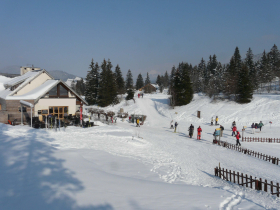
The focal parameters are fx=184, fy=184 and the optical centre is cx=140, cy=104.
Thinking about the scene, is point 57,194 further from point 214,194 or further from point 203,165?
point 203,165

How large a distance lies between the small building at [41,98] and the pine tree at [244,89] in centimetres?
2930

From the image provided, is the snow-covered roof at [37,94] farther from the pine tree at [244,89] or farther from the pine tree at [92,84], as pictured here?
the pine tree at [244,89]

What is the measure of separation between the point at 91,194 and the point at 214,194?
172 inches

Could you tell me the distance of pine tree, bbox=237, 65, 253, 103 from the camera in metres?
34.5

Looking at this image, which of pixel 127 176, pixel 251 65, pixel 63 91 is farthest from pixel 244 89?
pixel 127 176

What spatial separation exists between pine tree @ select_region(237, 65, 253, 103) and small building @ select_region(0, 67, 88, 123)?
96.1ft

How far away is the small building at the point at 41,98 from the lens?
2022 cm

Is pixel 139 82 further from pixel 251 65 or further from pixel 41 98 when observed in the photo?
pixel 41 98

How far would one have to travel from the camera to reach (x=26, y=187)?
5352 mm

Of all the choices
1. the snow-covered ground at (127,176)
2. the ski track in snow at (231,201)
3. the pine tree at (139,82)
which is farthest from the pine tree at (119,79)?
the ski track in snow at (231,201)

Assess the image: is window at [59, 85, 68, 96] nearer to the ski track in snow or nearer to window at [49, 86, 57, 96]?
window at [49, 86, 57, 96]

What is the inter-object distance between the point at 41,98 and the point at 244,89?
112 feet

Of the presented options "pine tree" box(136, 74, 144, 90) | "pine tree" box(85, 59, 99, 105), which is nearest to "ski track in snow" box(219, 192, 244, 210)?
"pine tree" box(85, 59, 99, 105)

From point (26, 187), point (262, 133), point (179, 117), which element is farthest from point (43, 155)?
point (179, 117)
